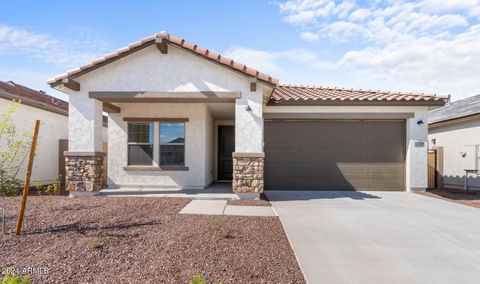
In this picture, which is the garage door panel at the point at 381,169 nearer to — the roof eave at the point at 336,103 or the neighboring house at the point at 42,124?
the roof eave at the point at 336,103

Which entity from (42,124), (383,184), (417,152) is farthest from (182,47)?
(417,152)

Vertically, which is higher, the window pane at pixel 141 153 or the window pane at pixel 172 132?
the window pane at pixel 172 132

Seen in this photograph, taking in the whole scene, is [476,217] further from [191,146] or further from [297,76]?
[297,76]

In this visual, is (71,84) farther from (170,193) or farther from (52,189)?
(170,193)

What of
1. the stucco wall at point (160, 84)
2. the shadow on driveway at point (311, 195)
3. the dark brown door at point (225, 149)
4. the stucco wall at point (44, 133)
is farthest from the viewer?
the dark brown door at point (225, 149)

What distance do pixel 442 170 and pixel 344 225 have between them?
973 cm

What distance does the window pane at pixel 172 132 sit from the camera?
10.4 m

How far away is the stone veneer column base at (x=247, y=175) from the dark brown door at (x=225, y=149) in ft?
18.2

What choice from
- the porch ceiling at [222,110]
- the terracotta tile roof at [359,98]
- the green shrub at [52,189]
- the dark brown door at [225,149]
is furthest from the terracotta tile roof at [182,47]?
the dark brown door at [225,149]

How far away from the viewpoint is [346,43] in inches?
462

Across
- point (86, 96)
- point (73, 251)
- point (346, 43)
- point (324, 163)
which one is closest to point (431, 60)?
point (346, 43)

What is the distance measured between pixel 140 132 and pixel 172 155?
1.50 m

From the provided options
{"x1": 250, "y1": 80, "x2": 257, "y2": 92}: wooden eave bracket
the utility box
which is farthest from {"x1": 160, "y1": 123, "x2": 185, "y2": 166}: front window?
the utility box

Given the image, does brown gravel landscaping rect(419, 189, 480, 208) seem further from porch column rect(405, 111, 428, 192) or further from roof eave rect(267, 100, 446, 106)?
roof eave rect(267, 100, 446, 106)
